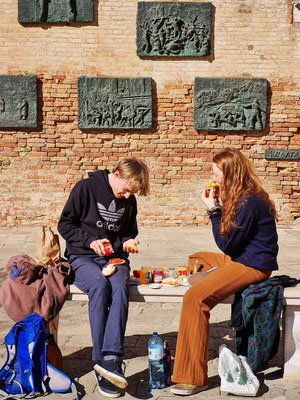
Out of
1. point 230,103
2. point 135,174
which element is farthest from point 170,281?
point 230,103

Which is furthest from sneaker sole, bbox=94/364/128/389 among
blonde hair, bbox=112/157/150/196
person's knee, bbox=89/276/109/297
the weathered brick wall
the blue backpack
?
the weathered brick wall

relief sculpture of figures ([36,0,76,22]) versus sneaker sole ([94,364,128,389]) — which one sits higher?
relief sculpture of figures ([36,0,76,22])

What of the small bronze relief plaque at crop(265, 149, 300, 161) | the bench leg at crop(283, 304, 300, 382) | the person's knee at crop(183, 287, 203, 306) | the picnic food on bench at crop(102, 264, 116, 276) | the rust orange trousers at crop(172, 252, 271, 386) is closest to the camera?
the rust orange trousers at crop(172, 252, 271, 386)

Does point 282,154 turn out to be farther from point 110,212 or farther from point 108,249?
point 108,249

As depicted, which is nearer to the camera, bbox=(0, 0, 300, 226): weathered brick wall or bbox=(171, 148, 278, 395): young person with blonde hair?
bbox=(171, 148, 278, 395): young person with blonde hair

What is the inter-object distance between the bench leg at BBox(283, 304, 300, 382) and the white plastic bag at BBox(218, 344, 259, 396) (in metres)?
0.39

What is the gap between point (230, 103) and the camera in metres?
11.9

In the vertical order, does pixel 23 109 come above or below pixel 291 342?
above

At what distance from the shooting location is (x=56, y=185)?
12.1 meters

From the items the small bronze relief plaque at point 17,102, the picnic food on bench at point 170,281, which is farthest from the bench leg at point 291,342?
the small bronze relief plaque at point 17,102

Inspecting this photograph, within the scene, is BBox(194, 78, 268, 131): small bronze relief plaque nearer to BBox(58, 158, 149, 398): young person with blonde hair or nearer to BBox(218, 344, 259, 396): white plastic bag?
BBox(58, 158, 149, 398): young person with blonde hair

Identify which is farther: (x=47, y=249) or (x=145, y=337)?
(x=145, y=337)

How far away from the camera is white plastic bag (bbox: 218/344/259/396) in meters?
3.85

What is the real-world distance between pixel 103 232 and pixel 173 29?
8043mm
